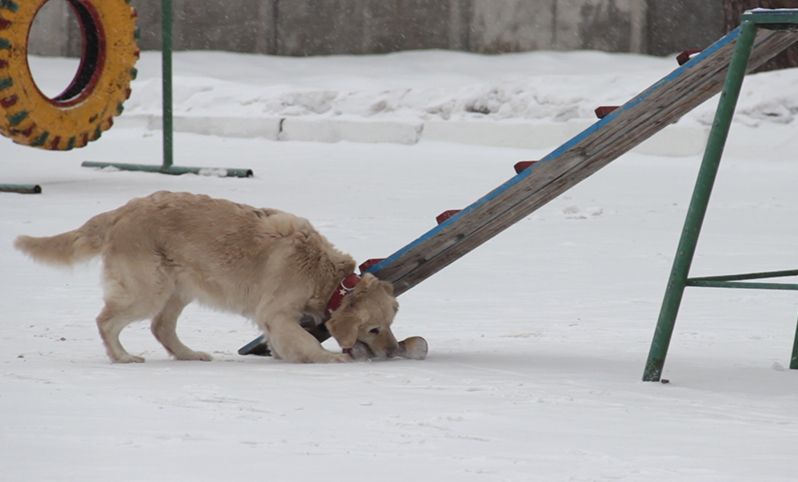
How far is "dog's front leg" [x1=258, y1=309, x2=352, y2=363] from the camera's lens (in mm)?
5941

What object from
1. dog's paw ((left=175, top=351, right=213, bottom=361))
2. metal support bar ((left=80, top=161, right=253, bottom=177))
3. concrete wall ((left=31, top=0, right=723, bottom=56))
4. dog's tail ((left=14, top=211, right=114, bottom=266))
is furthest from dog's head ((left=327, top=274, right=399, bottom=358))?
Result: concrete wall ((left=31, top=0, right=723, bottom=56))

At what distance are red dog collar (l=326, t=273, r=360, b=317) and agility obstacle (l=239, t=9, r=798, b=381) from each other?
0.24 m

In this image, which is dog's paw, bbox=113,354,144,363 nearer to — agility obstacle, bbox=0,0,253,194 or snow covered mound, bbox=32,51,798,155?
agility obstacle, bbox=0,0,253,194

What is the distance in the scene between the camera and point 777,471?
3.87 metres

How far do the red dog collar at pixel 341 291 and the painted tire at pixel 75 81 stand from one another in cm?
724

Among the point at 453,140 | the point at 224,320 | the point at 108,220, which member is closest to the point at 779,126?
the point at 453,140

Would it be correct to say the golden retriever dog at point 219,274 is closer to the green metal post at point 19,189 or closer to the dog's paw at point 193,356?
the dog's paw at point 193,356

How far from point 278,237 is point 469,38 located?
47.2 feet

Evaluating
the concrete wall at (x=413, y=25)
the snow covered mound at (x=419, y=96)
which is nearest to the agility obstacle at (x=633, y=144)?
the snow covered mound at (x=419, y=96)

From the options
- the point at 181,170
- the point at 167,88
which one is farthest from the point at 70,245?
the point at 167,88

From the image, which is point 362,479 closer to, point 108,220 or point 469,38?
point 108,220

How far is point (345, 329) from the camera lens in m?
5.96

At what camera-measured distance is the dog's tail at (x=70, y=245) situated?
5.97 meters

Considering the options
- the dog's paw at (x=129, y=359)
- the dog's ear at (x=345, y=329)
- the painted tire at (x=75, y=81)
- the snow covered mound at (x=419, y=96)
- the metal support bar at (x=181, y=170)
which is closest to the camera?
the dog's paw at (x=129, y=359)
